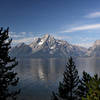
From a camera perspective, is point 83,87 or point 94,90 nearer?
point 94,90

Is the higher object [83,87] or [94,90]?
[94,90]

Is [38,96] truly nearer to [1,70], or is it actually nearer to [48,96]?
[48,96]

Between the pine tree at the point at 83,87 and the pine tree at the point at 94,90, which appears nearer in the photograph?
the pine tree at the point at 94,90

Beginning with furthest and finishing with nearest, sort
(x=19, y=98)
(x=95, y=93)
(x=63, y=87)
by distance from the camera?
(x=19, y=98)
(x=63, y=87)
(x=95, y=93)

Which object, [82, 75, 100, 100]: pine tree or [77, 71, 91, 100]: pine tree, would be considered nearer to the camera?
[82, 75, 100, 100]: pine tree

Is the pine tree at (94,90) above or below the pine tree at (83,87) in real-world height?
above

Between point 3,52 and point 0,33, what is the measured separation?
249cm

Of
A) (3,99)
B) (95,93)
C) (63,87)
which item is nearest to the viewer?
(95,93)

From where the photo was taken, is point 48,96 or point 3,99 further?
point 48,96

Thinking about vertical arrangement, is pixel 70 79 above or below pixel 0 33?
below

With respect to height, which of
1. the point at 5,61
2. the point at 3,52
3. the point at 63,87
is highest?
the point at 3,52

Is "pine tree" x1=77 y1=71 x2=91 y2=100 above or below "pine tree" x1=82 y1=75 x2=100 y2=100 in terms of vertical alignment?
below

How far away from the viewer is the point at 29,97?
6781cm

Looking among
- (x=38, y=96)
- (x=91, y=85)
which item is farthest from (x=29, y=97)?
(x=91, y=85)
